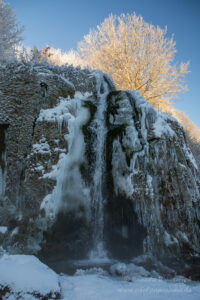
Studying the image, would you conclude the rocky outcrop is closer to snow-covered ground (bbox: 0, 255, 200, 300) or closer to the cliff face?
the cliff face

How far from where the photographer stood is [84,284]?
2.42 m

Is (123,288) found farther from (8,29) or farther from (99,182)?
(8,29)

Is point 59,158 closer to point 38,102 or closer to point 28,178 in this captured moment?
point 28,178

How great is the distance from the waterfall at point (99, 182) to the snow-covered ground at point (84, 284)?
0.86 meters

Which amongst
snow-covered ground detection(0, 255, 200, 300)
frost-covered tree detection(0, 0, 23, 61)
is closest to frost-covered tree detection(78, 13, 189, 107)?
frost-covered tree detection(0, 0, 23, 61)

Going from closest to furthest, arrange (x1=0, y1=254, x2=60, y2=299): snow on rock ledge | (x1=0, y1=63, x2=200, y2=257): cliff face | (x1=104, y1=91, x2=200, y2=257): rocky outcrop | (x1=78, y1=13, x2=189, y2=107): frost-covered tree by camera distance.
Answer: (x1=0, y1=254, x2=60, y2=299): snow on rock ledge → (x1=0, y1=63, x2=200, y2=257): cliff face → (x1=104, y1=91, x2=200, y2=257): rocky outcrop → (x1=78, y1=13, x2=189, y2=107): frost-covered tree

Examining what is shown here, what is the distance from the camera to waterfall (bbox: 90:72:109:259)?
372 cm

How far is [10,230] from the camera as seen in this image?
3482 mm

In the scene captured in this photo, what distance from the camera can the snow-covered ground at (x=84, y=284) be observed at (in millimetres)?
1962

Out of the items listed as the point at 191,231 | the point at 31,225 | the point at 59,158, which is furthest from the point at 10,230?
the point at 191,231

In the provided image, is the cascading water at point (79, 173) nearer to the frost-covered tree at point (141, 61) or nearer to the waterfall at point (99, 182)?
the waterfall at point (99, 182)

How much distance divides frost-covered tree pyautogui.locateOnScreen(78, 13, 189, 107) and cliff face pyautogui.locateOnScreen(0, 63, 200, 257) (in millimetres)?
8861

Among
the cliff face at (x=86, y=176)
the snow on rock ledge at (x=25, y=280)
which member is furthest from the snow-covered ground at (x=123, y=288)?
the cliff face at (x=86, y=176)

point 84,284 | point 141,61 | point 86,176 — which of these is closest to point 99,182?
point 86,176
